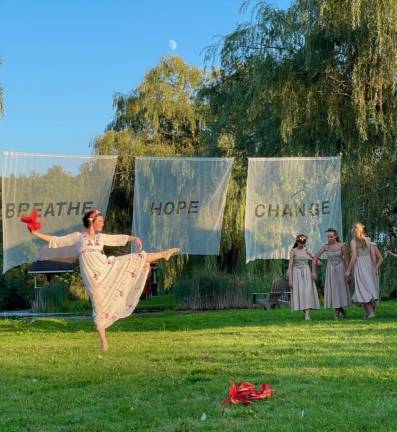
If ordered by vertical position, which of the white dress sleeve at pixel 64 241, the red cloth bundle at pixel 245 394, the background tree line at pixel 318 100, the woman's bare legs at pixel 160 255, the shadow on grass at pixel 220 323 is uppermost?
the background tree line at pixel 318 100

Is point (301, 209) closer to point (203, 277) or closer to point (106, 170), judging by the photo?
point (106, 170)

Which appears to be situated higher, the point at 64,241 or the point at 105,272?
the point at 64,241

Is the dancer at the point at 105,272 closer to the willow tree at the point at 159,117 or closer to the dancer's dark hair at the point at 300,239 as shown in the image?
the dancer's dark hair at the point at 300,239

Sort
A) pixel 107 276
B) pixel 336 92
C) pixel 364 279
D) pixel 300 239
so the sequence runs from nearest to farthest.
→ 1. pixel 107 276
2. pixel 364 279
3. pixel 300 239
4. pixel 336 92

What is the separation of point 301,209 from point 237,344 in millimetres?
4639

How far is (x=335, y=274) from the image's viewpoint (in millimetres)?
13781

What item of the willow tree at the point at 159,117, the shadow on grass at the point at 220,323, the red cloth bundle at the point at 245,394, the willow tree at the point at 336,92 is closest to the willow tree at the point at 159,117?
the willow tree at the point at 159,117

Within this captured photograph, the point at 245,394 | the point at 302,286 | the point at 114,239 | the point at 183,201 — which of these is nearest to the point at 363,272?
the point at 302,286

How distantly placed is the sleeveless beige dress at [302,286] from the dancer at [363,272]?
2.63 feet

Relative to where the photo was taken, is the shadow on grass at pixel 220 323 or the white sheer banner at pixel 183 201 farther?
the white sheer banner at pixel 183 201

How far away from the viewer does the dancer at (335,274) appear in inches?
532

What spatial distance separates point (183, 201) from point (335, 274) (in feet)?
10.9

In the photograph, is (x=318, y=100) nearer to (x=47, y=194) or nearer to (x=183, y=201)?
(x=183, y=201)

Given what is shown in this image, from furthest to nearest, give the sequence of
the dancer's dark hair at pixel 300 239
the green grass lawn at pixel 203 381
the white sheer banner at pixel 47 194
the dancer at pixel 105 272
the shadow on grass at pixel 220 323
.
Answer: the white sheer banner at pixel 47 194 < the dancer's dark hair at pixel 300 239 < the shadow on grass at pixel 220 323 < the dancer at pixel 105 272 < the green grass lawn at pixel 203 381
